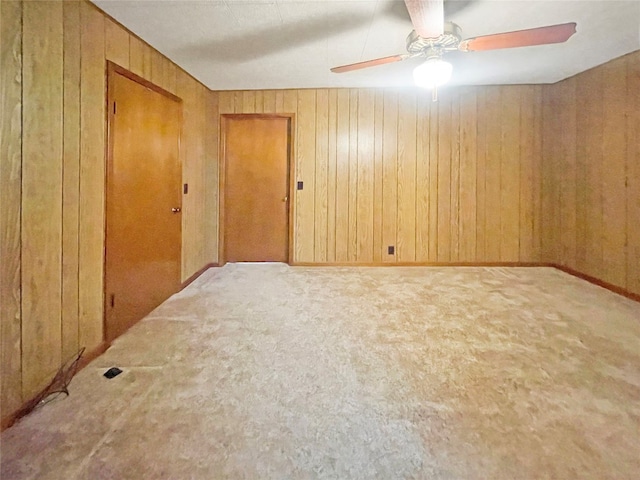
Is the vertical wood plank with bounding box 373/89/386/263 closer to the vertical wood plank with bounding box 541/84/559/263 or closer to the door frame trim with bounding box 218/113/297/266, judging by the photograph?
the door frame trim with bounding box 218/113/297/266

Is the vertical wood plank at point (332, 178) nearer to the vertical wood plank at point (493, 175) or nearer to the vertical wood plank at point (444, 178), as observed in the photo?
the vertical wood plank at point (444, 178)

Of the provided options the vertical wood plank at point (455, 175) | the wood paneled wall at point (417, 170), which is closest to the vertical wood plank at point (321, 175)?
the wood paneled wall at point (417, 170)

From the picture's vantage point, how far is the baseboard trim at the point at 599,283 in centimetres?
376

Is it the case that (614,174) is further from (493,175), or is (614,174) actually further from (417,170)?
(417,170)

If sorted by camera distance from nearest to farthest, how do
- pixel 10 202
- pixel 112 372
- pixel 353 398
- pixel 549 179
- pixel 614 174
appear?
pixel 10 202 < pixel 353 398 < pixel 112 372 < pixel 614 174 < pixel 549 179

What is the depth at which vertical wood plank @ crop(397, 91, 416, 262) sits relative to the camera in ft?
16.7

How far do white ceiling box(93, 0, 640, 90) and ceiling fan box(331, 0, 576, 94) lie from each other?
0.94ft

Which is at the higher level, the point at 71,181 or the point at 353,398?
the point at 71,181

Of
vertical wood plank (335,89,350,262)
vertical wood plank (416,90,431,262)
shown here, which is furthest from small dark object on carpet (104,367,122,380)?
vertical wood plank (416,90,431,262)

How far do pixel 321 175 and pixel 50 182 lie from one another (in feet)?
11.3

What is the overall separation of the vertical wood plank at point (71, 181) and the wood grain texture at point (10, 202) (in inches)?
14.7

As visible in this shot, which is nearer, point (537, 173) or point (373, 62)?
point (373, 62)

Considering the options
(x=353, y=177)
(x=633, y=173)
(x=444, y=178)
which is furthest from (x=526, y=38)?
(x=353, y=177)

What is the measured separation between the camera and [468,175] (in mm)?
5105
